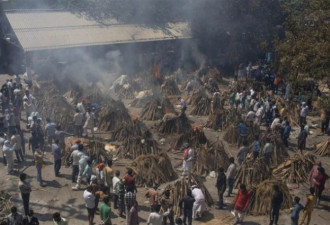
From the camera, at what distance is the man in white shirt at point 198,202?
1304cm

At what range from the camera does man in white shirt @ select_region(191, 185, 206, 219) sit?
13039mm

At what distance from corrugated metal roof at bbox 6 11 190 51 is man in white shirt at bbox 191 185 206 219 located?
63.1 feet

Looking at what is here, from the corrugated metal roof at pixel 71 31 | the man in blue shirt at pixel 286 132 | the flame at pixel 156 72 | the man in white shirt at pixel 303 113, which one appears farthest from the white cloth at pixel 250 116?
the corrugated metal roof at pixel 71 31

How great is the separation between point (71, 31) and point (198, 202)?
21.5 m

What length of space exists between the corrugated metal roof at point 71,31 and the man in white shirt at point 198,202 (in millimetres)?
19232

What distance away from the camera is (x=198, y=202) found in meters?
13.1

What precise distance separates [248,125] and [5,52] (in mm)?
20280

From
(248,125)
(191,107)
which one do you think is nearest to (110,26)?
(191,107)

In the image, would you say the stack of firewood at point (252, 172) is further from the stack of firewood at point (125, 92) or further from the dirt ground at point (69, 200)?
the stack of firewood at point (125, 92)

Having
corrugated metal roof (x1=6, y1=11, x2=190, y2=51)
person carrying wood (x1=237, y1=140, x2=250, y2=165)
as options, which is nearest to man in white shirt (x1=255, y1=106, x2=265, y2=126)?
person carrying wood (x1=237, y1=140, x2=250, y2=165)

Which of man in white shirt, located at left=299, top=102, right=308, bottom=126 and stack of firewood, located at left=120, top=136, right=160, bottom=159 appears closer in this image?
stack of firewood, located at left=120, top=136, right=160, bottom=159

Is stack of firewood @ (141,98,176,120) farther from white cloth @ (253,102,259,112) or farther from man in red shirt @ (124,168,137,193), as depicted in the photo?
man in red shirt @ (124,168,137,193)

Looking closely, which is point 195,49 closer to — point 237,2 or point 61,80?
point 237,2

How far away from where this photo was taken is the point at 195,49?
35.3 meters
